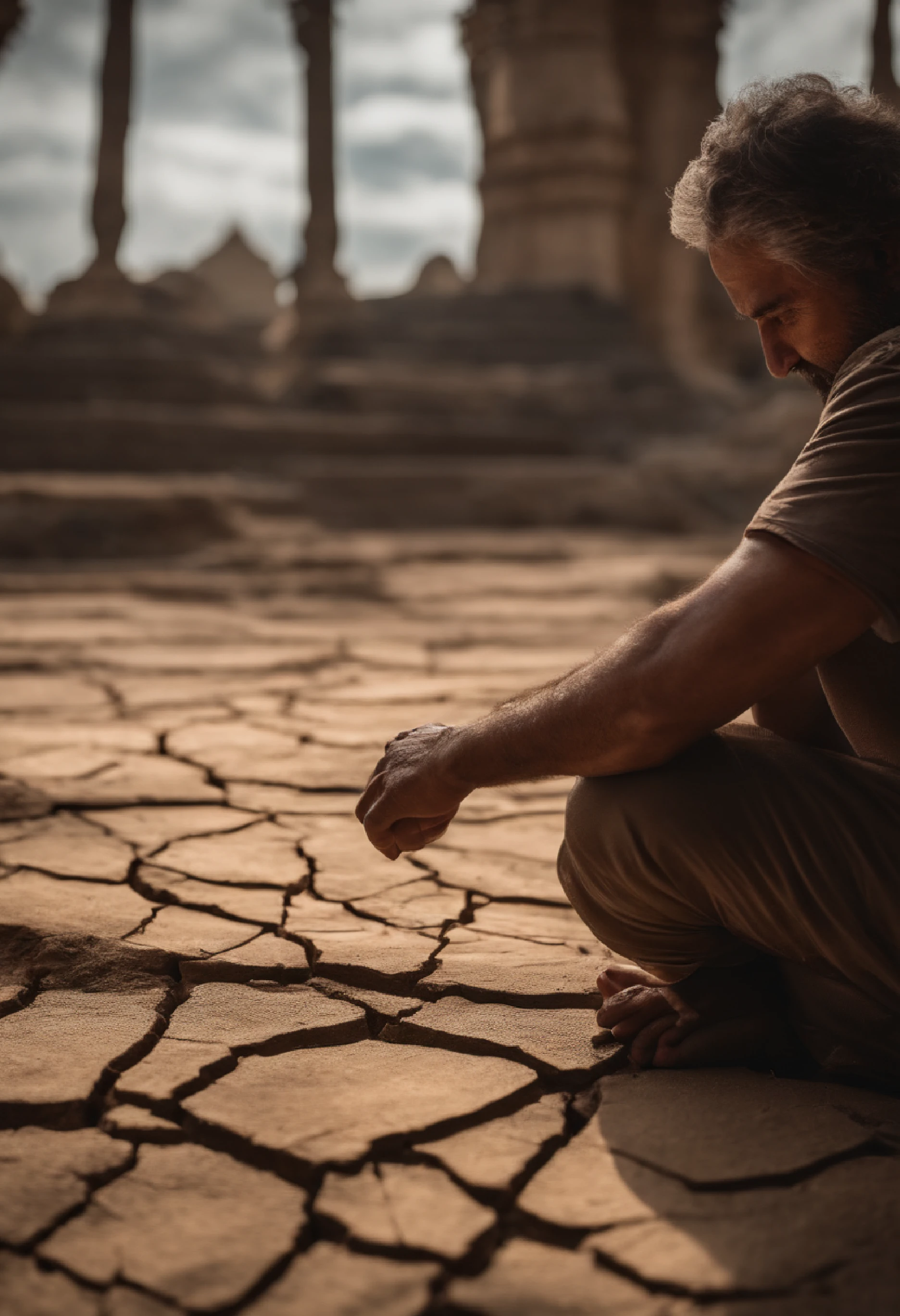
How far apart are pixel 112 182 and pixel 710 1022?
13.5 metres

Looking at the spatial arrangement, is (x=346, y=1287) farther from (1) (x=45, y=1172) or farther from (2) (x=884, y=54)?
(2) (x=884, y=54)

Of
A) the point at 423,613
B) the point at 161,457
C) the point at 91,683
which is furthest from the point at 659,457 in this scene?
the point at 91,683

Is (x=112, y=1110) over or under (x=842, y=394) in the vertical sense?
under

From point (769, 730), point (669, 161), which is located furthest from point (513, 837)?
point (669, 161)

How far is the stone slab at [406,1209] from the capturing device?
1.02 m

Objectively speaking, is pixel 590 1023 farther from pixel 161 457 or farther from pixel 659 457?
pixel 659 457

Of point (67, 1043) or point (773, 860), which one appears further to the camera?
point (67, 1043)

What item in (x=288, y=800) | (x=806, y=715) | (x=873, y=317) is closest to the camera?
(x=873, y=317)

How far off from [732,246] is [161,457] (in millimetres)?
7583

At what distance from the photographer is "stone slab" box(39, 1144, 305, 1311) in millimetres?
965

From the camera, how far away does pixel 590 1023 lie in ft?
4.79

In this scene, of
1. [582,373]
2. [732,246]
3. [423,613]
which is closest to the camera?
[732,246]

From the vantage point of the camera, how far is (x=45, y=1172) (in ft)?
3.66

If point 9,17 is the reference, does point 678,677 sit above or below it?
below
